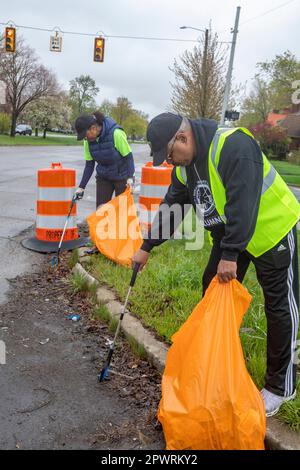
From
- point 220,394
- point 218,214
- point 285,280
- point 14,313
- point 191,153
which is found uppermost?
point 191,153

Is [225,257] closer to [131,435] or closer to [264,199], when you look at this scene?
[264,199]

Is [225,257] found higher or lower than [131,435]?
higher

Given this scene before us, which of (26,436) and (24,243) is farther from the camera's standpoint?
(24,243)

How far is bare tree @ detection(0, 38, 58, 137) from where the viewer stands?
43219 millimetres

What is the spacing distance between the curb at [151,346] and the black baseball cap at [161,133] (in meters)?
1.53

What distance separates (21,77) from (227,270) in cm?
4637

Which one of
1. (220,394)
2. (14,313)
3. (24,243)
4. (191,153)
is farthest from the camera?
(24,243)

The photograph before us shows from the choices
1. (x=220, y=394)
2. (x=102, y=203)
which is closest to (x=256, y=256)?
(x=220, y=394)

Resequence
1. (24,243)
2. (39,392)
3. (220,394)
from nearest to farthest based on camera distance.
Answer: (220,394) → (39,392) → (24,243)

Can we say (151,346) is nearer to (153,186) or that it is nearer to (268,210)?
(268,210)

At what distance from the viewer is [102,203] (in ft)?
20.5

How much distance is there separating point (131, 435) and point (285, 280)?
121 cm

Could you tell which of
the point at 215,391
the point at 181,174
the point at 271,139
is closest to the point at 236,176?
the point at 181,174

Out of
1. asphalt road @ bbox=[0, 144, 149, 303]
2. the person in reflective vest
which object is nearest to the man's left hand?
asphalt road @ bbox=[0, 144, 149, 303]
